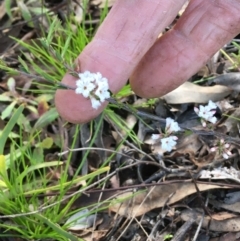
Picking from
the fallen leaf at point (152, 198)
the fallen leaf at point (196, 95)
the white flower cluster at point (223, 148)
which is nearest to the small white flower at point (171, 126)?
the white flower cluster at point (223, 148)

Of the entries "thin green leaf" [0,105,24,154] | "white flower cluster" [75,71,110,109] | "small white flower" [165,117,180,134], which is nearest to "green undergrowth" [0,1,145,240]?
"thin green leaf" [0,105,24,154]

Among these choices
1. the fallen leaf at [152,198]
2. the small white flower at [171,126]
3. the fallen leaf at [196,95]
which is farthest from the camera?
the fallen leaf at [196,95]

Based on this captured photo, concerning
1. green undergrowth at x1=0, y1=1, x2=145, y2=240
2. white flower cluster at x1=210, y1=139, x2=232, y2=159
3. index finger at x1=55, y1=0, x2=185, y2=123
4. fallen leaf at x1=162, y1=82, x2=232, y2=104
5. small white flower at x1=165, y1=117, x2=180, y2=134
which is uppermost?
index finger at x1=55, y1=0, x2=185, y2=123

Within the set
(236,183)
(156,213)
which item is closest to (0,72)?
(156,213)

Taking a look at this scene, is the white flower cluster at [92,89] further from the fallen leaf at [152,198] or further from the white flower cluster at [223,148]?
the fallen leaf at [152,198]

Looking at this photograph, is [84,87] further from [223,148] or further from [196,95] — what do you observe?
[196,95]

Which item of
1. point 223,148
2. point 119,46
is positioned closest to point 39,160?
point 119,46

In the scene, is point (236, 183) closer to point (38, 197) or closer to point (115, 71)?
point (115, 71)

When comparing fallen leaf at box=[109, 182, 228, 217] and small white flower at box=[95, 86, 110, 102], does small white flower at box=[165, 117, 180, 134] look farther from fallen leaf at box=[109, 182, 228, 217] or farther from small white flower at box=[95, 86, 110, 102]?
fallen leaf at box=[109, 182, 228, 217]
